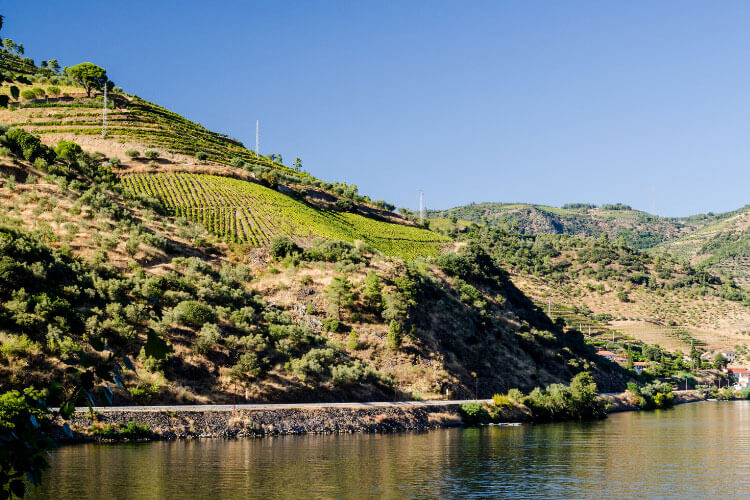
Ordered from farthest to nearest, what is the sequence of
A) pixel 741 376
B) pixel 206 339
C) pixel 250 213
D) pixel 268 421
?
1. pixel 741 376
2. pixel 250 213
3. pixel 206 339
4. pixel 268 421

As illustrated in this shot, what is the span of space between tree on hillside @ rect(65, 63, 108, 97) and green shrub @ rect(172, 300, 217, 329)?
8462 cm

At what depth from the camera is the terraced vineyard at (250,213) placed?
90.0 m

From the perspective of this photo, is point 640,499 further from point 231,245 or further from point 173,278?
point 231,245

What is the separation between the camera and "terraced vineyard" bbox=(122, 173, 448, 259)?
90000 mm

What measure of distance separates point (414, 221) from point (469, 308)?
2127 inches

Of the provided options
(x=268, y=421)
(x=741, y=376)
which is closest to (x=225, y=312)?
(x=268, y=421)

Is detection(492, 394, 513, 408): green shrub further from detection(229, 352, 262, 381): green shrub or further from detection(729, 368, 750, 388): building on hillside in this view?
detection(729, 368, 750, 388): building on hillside

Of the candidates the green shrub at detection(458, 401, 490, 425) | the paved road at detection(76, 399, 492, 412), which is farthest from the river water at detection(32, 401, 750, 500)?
the green shrub at detection(458, 401, 490, 425)

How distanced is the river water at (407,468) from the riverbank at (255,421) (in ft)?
Result: 6.61

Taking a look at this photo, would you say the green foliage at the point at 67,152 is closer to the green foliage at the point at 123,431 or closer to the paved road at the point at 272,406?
the paved road at the point at 272,406

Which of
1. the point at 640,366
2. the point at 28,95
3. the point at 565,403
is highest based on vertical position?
the point at 28,95

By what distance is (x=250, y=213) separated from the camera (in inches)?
3760

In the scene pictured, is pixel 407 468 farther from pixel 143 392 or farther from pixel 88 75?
pixel 88 75

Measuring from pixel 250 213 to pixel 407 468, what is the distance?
64.4m
